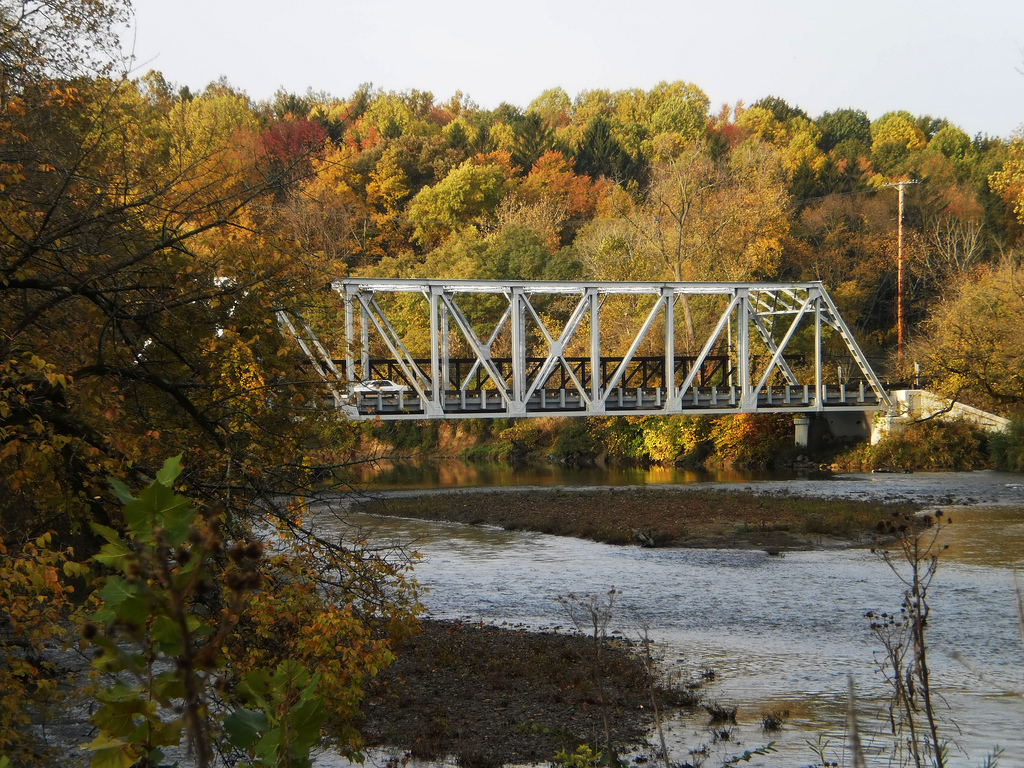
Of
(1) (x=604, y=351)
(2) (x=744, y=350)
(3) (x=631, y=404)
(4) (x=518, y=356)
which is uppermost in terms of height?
(1) (x=604, y=351)

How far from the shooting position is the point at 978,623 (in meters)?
13.2

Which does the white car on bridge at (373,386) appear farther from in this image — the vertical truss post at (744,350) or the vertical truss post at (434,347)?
the vertical truss post at (744,350)

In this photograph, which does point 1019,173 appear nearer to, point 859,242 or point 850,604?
point 859,242

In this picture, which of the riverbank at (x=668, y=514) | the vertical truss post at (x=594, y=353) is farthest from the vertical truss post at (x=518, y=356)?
the riverbank at (x=668, y=514)

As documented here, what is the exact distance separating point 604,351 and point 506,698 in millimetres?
37845

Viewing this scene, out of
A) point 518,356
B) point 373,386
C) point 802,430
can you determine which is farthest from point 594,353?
point 373,386

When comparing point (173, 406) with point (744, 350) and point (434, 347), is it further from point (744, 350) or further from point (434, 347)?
point (744, 350)

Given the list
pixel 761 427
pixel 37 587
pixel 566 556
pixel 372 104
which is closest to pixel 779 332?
pixel 761 427

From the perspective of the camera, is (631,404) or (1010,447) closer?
(1010,447)

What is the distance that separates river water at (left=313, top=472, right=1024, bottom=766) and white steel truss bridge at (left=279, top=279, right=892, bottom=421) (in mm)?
7164

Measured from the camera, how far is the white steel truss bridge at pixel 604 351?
112ft

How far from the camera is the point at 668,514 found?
2591 cm

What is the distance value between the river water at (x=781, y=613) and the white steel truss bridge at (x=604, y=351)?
23.5 ft

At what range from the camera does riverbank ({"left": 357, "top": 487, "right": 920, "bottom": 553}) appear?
22375 millimetres
